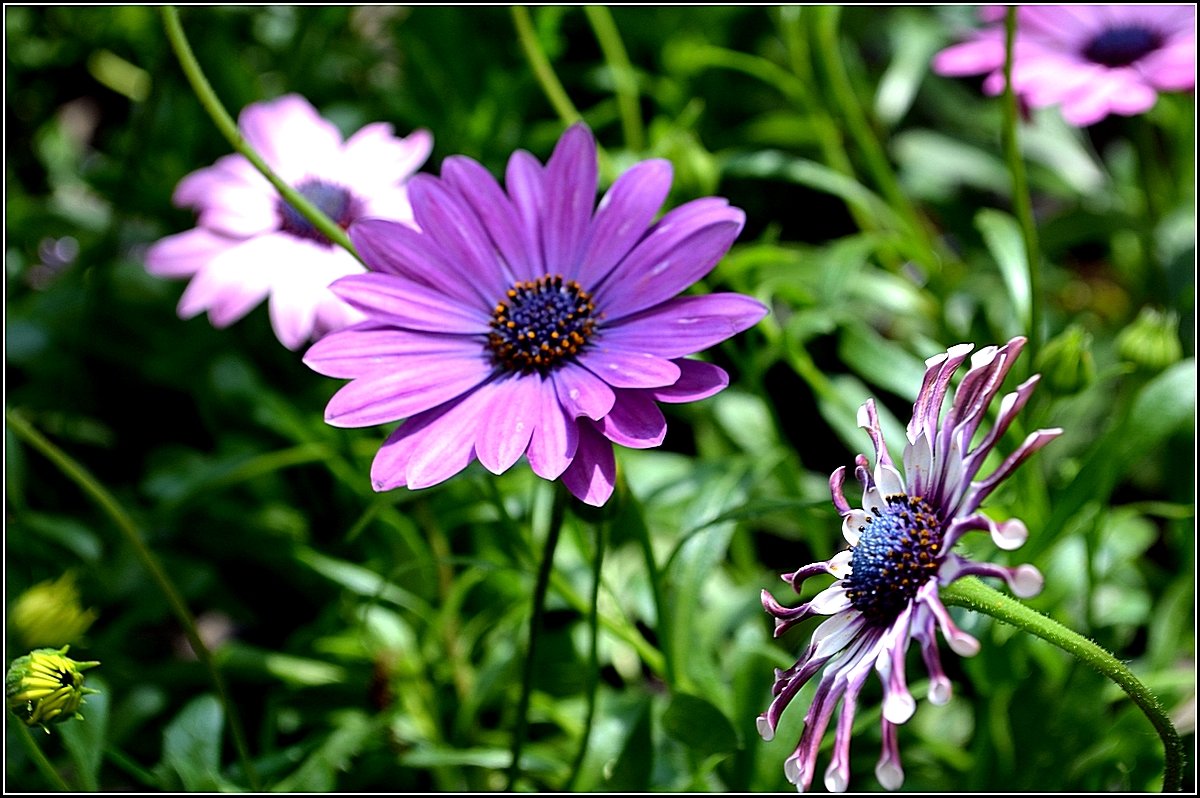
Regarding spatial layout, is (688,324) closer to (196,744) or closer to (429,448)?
(429,448)

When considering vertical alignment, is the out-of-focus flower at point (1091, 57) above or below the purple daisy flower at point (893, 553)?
above

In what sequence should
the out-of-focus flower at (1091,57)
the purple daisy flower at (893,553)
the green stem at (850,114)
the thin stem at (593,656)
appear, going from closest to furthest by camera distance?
1. the purple daisy flower at (893,553)
2. the thin stem at (593,656)
3. the out-of-focus flower at (1091,57)
4. the green stem at (850,114)

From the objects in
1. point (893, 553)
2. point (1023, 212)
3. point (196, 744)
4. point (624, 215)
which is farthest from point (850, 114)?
point (196, 744)

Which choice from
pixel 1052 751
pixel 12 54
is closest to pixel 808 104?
pixel 1052 751

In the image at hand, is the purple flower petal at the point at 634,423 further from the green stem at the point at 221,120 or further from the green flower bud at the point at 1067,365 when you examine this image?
the green flower bud at the point at 1067,365

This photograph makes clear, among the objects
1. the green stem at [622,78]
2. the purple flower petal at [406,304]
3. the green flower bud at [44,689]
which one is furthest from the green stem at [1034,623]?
the green stem at [622,78]

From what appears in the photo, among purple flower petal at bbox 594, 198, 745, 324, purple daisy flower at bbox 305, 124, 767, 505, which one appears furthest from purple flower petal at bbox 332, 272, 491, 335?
purple flower petal at bbox 594, 198, 745, 324
